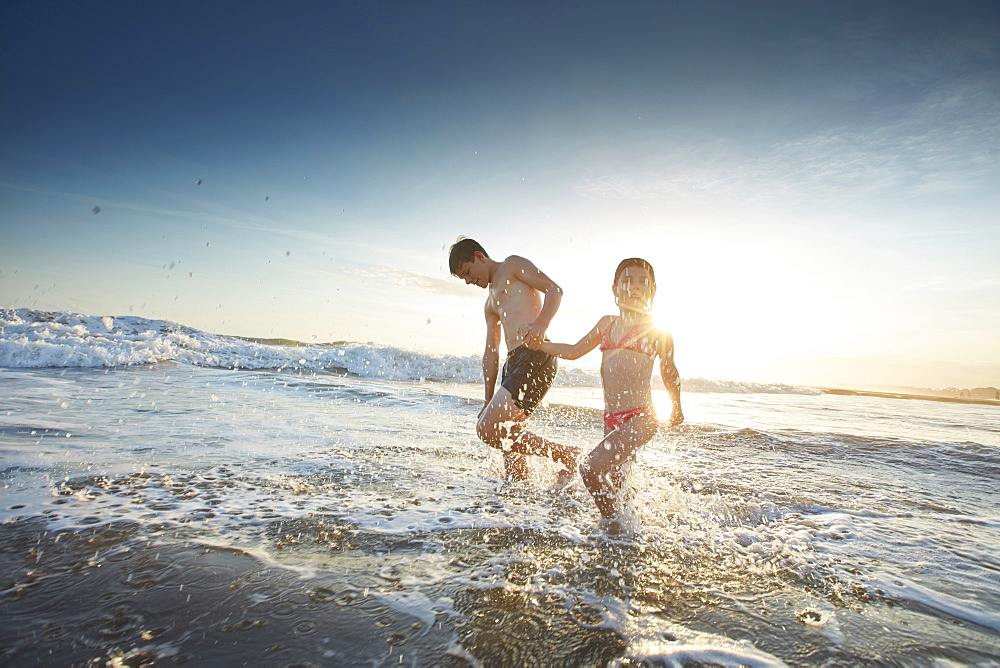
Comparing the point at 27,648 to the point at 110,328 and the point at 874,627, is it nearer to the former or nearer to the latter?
the point at 874,627

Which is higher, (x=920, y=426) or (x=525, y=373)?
(x=525, y=373)

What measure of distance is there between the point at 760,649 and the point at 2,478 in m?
5.20

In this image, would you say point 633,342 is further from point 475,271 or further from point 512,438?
point 475,271

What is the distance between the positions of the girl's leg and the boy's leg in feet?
2.44

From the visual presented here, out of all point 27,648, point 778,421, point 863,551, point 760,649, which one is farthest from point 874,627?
point 778,421

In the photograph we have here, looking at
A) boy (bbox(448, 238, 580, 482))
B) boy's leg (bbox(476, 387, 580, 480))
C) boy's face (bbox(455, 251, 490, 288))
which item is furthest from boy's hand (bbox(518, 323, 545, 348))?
boy's face (bbox(455, 251, 490, 288))

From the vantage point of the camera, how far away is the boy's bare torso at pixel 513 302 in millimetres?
4488

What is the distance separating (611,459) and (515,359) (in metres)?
1.36

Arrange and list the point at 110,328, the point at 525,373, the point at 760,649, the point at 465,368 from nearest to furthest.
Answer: the point at 760,649
the point at 525,373
the point at 110,328
the point at 465,368

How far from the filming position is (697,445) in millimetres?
6973

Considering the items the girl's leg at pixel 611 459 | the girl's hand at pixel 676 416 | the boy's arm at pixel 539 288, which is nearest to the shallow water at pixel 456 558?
the girl's leg at pixel 611 459

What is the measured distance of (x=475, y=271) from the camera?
458 cm

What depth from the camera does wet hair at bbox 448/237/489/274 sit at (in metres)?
4.55

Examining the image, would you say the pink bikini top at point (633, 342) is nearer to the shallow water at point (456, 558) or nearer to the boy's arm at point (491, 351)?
the shallow water at point (456, 558)
